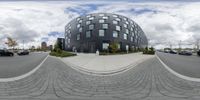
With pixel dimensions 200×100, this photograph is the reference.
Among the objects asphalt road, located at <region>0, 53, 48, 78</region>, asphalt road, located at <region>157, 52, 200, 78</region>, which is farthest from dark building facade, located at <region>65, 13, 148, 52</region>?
asphalt road, located at <region>0, 53, 48, 78</region>

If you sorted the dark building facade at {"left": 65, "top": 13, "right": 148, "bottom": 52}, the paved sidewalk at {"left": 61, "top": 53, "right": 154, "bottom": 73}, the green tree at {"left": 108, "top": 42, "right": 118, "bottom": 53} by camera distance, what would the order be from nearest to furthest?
the dark building facade at {"left": 65, "top": 13, "right": 148, "bottom": 52} < the paved sidewalk at {"left": 61, "top": 53, "right": 154, "bottom": 73} < the green tree at {"left": 108, "top": 42, "right": 118, "bottom": 53}

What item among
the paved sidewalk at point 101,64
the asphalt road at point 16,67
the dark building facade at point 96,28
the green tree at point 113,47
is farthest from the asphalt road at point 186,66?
the green tree at point 113,47

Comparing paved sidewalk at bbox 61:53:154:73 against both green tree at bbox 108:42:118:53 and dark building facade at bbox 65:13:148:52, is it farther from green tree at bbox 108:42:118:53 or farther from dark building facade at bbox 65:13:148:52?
green tree at bbox 108:42:118:53

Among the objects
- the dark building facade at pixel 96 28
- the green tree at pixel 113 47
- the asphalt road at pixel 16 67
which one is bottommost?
the asphalt road at pixel 16 67

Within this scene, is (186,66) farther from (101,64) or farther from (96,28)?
(96,28)

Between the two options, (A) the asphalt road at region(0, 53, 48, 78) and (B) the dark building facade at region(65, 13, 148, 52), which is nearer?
(B) the dark building facade at region(65, 13, 148, 52)

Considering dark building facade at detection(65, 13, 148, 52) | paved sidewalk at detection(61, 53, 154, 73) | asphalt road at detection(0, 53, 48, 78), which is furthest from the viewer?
paved sidewalk at detection(61, 53, 154, 73)

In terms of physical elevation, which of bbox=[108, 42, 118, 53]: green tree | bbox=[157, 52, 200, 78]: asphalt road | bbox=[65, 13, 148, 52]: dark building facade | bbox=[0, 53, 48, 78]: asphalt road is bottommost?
bbox=[157, 52, 200, 78]: asphalt road

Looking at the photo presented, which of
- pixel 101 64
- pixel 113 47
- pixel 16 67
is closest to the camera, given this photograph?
pixel 16 67

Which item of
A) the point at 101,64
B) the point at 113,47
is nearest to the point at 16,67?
the point at 101,64

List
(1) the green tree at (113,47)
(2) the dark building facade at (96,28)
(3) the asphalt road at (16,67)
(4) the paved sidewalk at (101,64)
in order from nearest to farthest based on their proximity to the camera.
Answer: (2) the dark building facade at (96,28)
(3) the asphalt road at (16,67)
(4) the paved sidewalk at (101,64)
(1) the green tree at (113,47)

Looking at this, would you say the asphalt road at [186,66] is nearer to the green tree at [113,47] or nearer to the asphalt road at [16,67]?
the asphalt road at [16,67]

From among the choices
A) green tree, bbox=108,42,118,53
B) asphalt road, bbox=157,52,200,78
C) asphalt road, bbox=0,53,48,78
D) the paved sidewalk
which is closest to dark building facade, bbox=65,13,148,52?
green tree, bbox=108,42,118,53

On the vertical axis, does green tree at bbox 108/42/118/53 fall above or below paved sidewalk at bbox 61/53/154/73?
above
